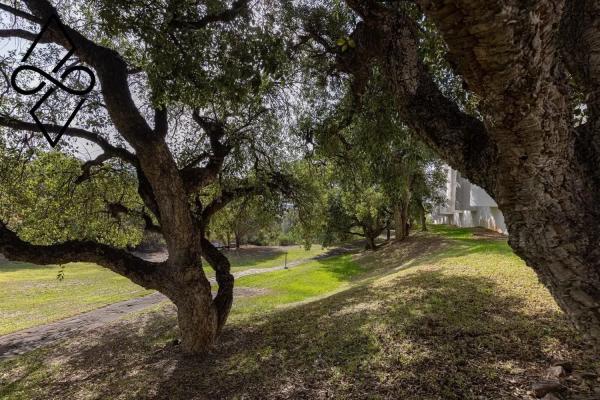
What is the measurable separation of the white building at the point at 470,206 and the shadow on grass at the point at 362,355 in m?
18.2

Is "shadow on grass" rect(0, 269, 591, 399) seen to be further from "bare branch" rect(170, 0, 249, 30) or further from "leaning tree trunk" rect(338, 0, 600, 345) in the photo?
"bare branch" rect(170, 0, 249, 30)

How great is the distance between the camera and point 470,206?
32.4 m

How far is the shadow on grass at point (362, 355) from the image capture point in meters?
4.77

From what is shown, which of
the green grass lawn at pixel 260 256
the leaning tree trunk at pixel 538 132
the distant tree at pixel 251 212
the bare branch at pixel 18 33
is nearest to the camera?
the leaning tree trunk at pixel 538 132

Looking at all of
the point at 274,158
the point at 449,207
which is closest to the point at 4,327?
the point at 274,158

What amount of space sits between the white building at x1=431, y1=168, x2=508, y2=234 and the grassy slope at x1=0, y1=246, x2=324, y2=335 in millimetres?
19104

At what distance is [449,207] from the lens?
41.0 metres

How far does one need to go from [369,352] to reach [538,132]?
14.9ft

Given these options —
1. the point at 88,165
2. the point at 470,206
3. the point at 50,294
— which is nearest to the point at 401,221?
the point at 470,206

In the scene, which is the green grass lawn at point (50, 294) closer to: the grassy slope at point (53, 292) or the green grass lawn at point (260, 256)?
the grassy slope at point (53, 292)

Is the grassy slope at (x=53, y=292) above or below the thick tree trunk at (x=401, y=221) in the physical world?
below

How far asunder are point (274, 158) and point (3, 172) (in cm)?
639

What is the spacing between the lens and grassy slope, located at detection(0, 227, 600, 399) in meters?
4.75

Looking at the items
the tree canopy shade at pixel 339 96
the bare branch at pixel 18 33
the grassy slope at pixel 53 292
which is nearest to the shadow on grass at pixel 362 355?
the tree canopy shade at pixel 339 96
